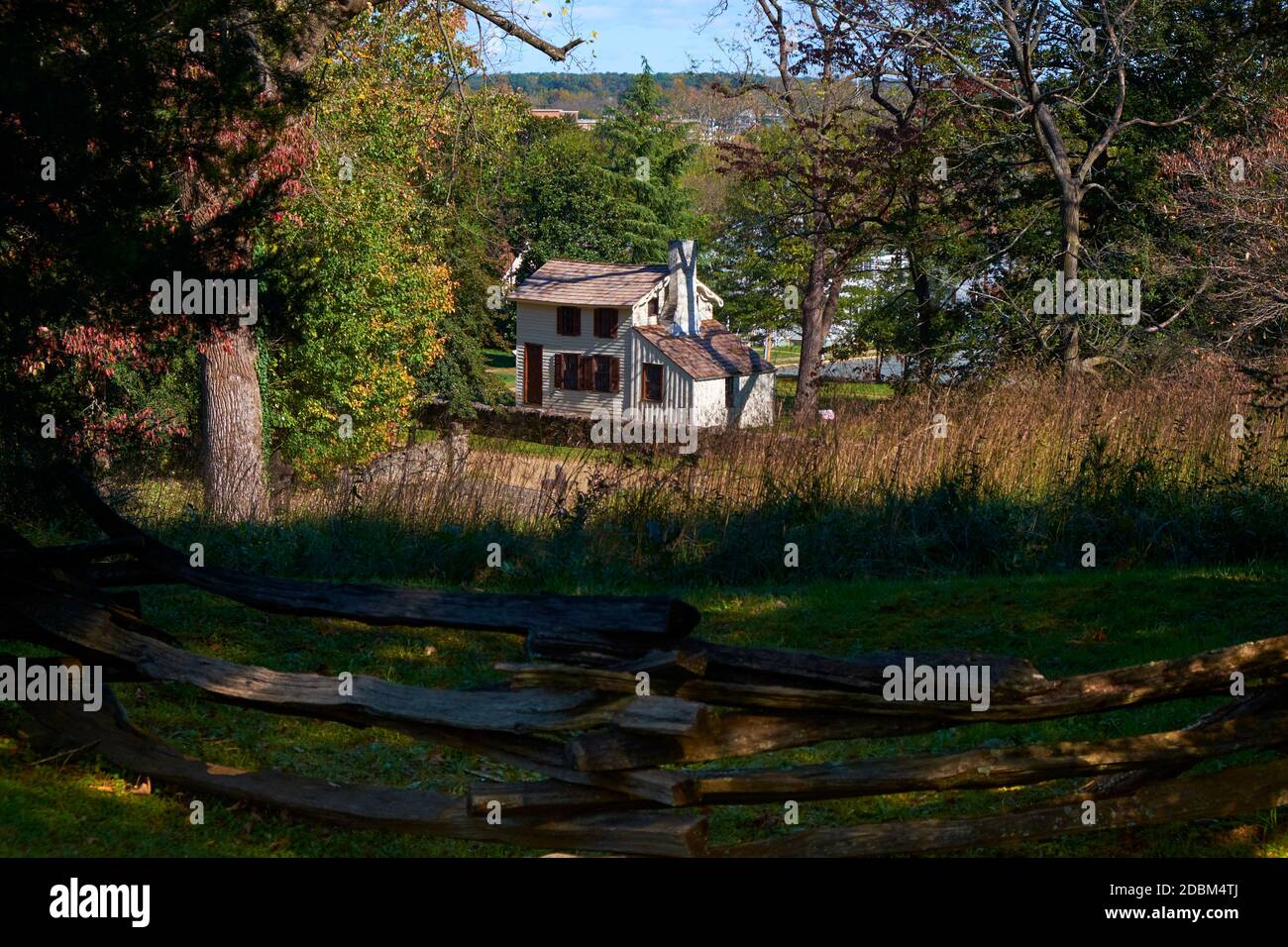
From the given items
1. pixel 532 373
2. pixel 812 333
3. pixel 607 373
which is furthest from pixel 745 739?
pixel 532 373

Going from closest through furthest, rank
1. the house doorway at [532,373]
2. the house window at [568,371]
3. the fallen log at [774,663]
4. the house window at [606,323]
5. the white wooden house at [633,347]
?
the fallen log at [774,663] < the white wooden house at [633,347] < the house window at [606,323] < the house window at [568,371] < the house doorway at [532,373]

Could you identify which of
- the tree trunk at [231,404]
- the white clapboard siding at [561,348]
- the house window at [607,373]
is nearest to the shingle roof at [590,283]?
the white clapboard siding at [561,348]

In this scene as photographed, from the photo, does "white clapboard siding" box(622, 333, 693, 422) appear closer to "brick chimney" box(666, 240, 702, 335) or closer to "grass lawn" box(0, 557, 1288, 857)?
"brick chimney" box(666, 240, 702, 335)

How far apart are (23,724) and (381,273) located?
25711 mm

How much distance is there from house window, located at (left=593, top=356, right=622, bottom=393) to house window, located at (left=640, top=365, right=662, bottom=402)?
1.52 metres

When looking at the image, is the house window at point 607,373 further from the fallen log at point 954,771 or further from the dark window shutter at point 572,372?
the fallen log at point 954,771

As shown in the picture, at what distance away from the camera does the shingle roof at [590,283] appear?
44.5 metres

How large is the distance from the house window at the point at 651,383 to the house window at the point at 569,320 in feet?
12.5

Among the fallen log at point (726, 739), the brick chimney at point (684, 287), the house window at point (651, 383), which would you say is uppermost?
the brick chimney at point (684, 287)

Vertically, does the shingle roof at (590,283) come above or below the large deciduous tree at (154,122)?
above

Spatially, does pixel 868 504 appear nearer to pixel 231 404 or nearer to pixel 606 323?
pixel 231 404

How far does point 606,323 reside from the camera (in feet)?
150

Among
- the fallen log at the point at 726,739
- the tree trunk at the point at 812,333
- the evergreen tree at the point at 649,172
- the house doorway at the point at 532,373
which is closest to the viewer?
the fallen log at the point at 726,739

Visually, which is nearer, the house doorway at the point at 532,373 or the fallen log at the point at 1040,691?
the fallen log at the point at 1040,691
